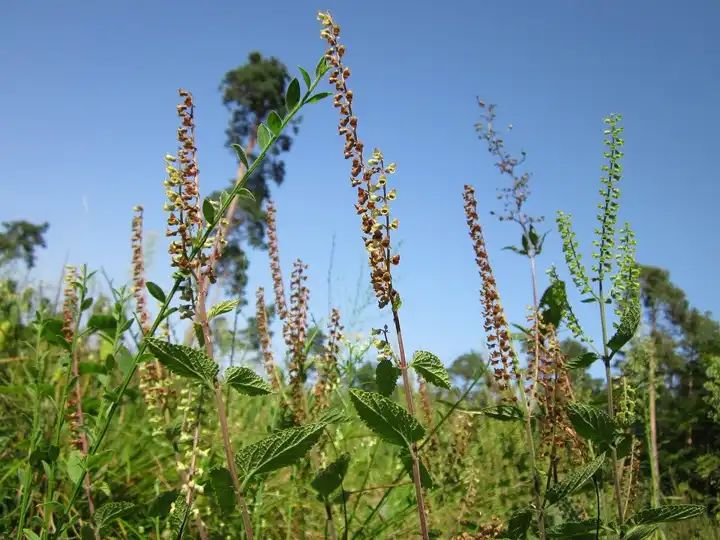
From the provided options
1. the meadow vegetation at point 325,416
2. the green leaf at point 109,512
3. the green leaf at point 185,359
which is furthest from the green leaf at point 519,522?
the green leaf at point 109,512

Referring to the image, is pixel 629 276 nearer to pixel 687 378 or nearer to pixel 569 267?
pixel 569 267

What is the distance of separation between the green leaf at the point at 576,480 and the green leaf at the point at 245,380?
0.70 meters

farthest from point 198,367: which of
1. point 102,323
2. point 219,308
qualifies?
point 102,323

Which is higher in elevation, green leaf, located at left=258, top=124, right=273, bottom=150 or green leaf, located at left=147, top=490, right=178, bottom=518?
green leaf, located at left=258, top=124, right=273, bottom=150

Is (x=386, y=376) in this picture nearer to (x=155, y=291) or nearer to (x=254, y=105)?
(x=155, y=291)

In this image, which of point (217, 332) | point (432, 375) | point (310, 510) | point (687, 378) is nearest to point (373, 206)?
point (432, 375)

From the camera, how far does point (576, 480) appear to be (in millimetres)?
1422

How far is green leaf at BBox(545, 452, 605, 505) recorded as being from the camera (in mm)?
1381

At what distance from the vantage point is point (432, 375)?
1.36 meters

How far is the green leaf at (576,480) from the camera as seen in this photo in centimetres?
138

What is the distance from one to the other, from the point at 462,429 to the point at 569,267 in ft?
4.30

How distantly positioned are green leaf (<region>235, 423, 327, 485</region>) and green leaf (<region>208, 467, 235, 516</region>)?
Answer: 0.04 metres

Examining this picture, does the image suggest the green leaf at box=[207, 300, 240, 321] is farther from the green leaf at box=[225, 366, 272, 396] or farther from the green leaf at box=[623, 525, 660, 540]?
the green leaf at box=[623, 525, 660, 540]

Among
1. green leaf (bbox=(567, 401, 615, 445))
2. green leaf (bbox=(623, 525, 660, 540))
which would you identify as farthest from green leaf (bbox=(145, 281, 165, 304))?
green leaf (bbox=(623, 525, 660, 540))
